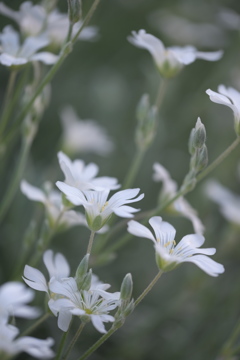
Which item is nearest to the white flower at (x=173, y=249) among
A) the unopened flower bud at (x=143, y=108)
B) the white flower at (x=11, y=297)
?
the white flower at (x=11, y=297)

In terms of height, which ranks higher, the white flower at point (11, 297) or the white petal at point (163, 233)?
the white petal at point (163, 233)

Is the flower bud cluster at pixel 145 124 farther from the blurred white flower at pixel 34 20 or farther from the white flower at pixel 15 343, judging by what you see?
the white flower at pixel 15 343

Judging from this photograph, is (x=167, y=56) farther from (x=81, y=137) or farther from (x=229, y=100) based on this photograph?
(x=81, y=137)

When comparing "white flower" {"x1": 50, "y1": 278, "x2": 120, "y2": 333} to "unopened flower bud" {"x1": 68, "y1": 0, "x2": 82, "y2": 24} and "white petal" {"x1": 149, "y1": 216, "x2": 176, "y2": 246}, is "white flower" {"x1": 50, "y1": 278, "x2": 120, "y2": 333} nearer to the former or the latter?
"white petal" {"x1": 149, "y1": 216, "x2": 176, "y2": 246}

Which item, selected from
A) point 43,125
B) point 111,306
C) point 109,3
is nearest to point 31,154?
point 43,125

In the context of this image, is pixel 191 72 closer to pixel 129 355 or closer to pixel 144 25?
pixel 144 25

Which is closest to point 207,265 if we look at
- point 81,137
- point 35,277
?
point 35,277

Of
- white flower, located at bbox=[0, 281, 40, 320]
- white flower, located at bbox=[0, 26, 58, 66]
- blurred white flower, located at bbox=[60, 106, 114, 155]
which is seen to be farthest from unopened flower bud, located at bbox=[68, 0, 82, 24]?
blurred white flower, located at bbox=[60, 106, 114, 155]
